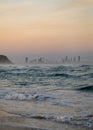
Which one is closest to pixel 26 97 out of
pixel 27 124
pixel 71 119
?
pixel 71 119

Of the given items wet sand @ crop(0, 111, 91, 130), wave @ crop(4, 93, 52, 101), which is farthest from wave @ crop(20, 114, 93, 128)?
wave @ crop(4, 93, 52, 101)

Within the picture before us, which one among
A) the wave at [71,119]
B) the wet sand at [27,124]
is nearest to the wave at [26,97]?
the wave at [71,119]

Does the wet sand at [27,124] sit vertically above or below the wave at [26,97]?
below

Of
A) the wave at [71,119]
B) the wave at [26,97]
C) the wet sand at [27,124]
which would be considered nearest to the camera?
the wet sand at [27,124]

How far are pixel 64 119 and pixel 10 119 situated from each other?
Answer: 5.10 feet

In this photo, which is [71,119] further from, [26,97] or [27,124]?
[26,97]

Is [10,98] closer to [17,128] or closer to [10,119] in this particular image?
[10,119]

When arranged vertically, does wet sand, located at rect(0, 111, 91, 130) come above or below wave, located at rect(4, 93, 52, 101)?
below

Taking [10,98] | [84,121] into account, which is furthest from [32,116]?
[10,98]

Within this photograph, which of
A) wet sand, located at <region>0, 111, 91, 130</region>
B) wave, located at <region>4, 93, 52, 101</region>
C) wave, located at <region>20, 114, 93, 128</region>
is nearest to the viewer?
wet sand, located at <region>0, 111, 91, 130</region>

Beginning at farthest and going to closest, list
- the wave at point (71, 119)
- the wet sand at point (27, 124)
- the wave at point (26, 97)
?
the wave at point (26, 97)
the wave at point (71, 119)
the wet sand at point (27, 124)

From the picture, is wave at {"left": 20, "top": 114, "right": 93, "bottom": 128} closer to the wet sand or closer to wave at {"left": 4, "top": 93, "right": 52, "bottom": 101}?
the wet sand

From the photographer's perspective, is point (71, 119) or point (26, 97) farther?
point (26, 97)

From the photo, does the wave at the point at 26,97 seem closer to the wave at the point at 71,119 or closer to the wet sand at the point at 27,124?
the wave at the point at 71,119
